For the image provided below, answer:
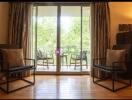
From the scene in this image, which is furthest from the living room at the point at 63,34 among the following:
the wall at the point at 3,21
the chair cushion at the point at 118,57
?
the chair cushion at the point at 118,57

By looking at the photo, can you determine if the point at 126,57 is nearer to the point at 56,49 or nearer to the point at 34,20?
the point at 56,49

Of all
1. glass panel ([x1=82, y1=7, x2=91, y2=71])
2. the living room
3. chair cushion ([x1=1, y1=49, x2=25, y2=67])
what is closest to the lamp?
the living room

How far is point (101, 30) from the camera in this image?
528 cm

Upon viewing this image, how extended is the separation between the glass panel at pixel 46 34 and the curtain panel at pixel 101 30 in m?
1.23

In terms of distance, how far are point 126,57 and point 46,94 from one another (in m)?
2.06

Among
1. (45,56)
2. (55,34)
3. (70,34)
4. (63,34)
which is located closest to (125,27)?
(70,34)

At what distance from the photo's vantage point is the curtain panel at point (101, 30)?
5.27m

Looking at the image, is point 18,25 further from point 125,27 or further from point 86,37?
point 125,27

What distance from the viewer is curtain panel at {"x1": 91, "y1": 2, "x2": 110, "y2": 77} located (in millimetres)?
5270

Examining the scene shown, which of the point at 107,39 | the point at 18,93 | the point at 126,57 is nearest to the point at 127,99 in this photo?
the point at 126,57

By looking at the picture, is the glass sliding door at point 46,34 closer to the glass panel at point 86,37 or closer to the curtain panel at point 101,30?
the glass panel at point 86,37

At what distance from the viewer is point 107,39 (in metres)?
5.26

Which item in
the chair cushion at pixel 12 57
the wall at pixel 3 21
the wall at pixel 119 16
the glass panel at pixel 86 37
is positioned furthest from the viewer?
the glass panel at pixel 86 37

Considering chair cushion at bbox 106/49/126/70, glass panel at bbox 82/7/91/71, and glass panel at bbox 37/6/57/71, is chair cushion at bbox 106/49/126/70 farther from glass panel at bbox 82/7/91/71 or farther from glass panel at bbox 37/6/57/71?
glass panel at bbox 37/6/57/71
